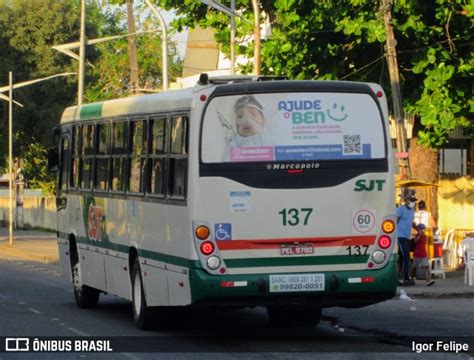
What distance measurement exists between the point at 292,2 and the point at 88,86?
4168 centimetres

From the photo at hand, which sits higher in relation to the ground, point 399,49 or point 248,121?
point 399,49

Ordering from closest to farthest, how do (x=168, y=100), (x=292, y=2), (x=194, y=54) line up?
(x=168, y=100) → (x=292, y=2) → (x=194, y=54)

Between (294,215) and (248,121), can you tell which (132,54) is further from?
(294,215)

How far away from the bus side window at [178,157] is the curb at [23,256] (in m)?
23.2

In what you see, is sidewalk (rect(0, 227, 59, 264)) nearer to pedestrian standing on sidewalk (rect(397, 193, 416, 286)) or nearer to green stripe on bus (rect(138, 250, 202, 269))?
pedestrian standing on sidewalk (rect(397, 193, 416, 286))

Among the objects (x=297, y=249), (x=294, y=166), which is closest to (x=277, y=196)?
(x=294, y=166)

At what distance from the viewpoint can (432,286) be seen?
28.3m

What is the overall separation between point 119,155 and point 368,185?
15.0ft

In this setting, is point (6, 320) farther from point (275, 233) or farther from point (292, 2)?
point (292, 2)

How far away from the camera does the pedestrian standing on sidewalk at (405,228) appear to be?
27.9m

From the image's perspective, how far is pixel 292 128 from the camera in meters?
17.5

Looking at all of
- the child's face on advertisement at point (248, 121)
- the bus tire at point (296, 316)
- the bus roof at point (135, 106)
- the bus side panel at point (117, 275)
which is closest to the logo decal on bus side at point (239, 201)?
the child's face on advertisement at point (248, 121)

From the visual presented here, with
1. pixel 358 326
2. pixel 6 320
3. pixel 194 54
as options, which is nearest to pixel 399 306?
pixel 358 326

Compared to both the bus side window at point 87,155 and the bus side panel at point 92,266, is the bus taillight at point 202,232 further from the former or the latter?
the bus side window at point 87,155
